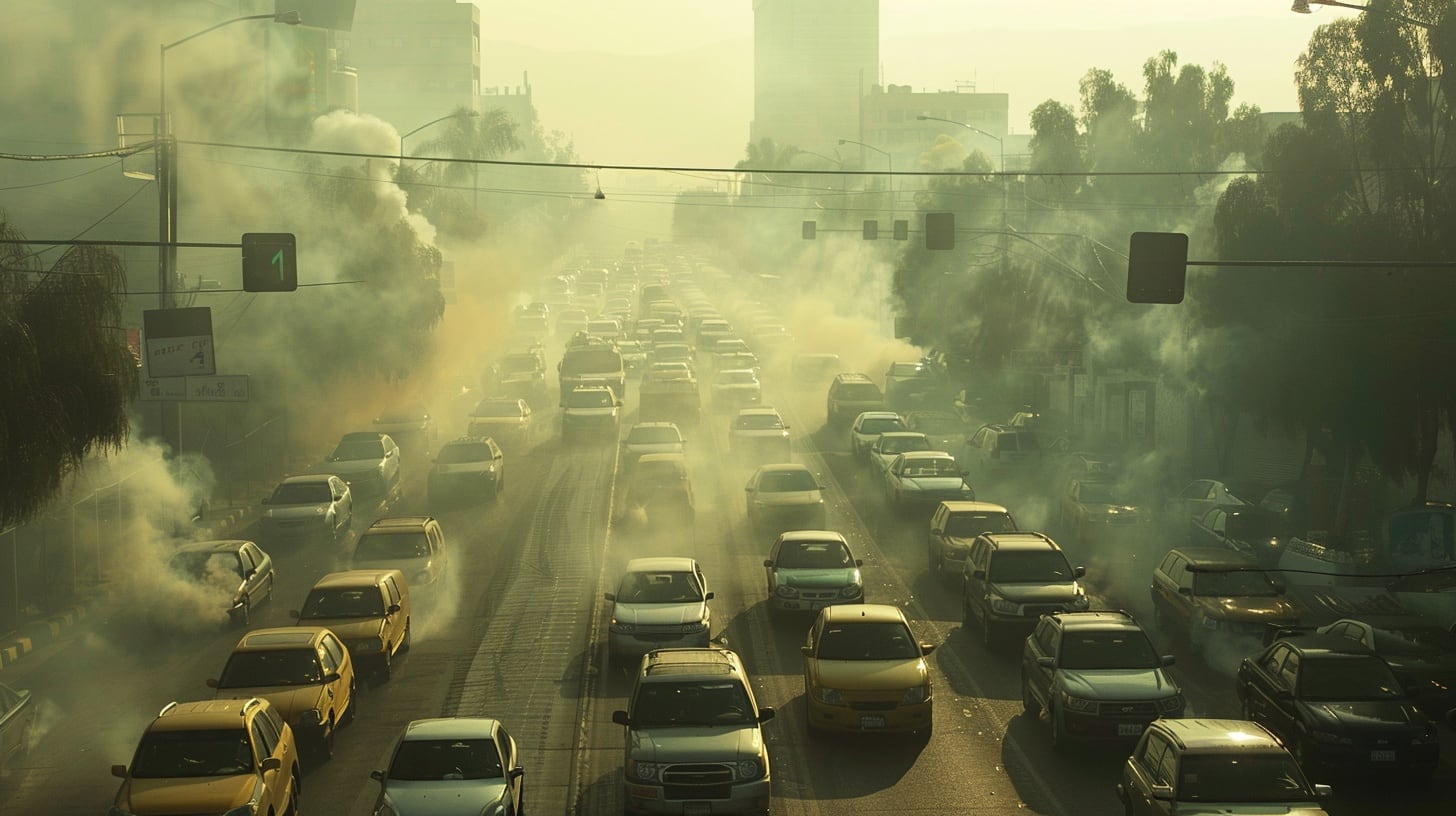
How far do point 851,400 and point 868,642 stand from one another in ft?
107

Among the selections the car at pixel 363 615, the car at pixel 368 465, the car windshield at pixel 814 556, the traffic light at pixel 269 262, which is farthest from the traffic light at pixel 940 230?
the car at pixel 363 615

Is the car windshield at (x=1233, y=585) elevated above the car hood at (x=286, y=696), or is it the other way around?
the car windshield at (x=1233, y=585)

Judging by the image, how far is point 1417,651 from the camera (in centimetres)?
2117

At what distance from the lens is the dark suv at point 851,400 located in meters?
52.1

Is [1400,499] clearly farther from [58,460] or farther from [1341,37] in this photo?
[58,460]

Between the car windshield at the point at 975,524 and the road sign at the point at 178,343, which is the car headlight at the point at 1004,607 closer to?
the car windshield at the point at 975,524

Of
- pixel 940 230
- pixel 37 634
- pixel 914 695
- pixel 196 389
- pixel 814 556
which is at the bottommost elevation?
pixel 37 634

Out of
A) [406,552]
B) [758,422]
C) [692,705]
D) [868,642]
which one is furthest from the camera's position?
[758,422]

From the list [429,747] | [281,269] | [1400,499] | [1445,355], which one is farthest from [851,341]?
[429,747]

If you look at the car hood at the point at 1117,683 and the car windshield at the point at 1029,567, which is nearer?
the car hood at the point at 1117,683

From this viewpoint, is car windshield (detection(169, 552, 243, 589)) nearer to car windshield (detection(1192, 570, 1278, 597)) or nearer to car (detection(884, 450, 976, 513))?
car (detection(884, 450, 976, 513))

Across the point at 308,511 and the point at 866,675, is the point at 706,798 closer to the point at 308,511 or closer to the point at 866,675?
the point at 866,675

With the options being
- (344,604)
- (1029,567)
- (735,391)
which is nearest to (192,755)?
(344,604)

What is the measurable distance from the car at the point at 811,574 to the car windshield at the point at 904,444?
1357 centimetres
